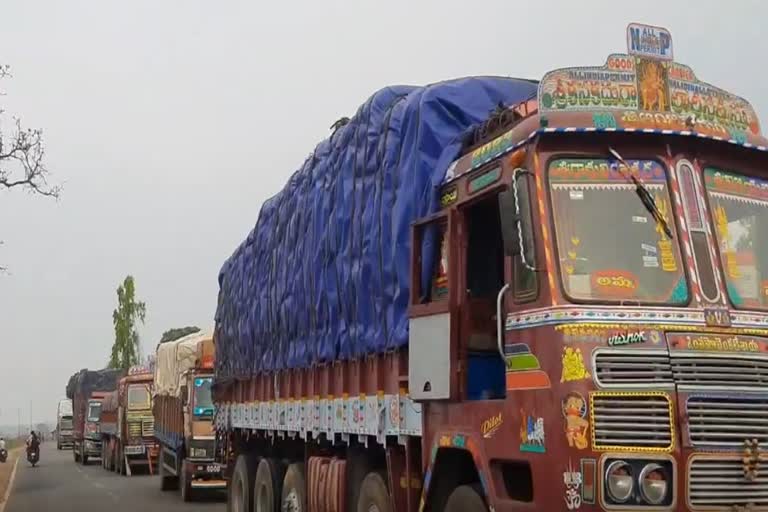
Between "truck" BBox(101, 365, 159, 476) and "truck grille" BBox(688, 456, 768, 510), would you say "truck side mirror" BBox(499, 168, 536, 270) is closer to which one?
"truck grille" BBox(688, 456, 768, 510)

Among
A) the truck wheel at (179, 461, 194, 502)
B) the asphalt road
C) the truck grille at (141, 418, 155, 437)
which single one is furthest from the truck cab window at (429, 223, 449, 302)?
the truck grille at (141, 418, 155, 437)

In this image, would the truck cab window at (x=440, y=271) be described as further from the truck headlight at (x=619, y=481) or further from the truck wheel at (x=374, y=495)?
the truck headlight at (x=619, y=481)

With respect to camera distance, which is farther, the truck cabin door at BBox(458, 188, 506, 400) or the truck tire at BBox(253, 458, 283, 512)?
the truck tire at BBox(253, 458, 283, 512)

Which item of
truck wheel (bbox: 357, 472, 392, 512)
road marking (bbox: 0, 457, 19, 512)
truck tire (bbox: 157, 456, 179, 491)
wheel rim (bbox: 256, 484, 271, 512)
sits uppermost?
truck wheel (bbox: 357, 472, 392, 512)

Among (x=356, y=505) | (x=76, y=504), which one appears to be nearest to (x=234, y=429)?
(x=356, y=505)

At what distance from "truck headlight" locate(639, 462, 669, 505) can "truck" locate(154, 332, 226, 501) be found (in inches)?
570

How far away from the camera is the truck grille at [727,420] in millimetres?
5379

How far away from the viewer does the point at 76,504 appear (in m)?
21.5

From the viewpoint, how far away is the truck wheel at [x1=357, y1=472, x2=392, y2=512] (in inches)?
318

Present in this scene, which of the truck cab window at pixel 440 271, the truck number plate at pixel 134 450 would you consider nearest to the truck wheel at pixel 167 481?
the truck number plate at pixel 134 450

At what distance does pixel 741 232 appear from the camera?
20.2 feet

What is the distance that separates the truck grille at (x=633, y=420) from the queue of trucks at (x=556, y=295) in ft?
0.03

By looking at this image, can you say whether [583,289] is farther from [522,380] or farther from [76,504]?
[76,504]

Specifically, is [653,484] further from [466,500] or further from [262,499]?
[262,499]
